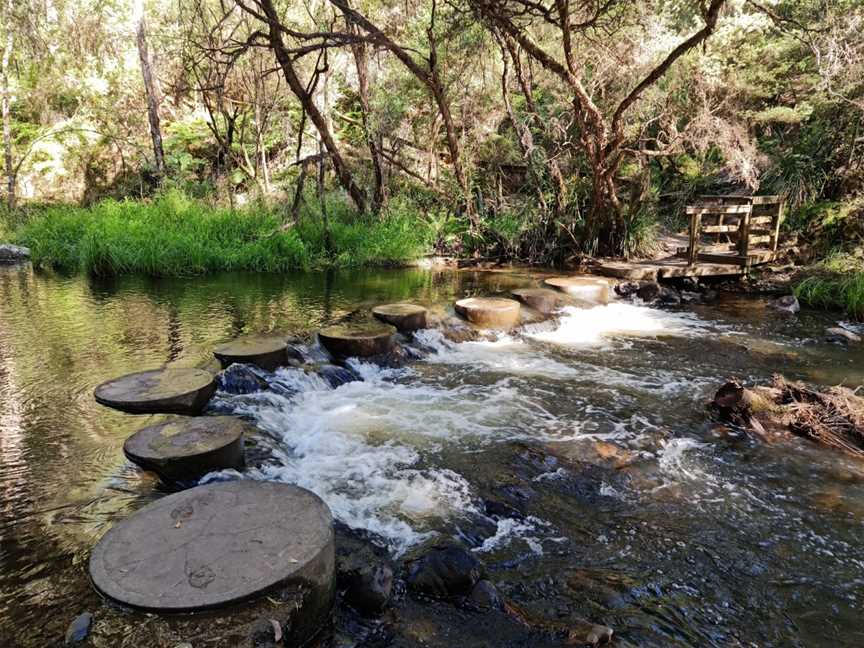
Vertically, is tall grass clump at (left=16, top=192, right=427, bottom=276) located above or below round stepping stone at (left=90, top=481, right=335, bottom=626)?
above

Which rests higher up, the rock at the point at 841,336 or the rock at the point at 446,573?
the rock at the point at 841,336

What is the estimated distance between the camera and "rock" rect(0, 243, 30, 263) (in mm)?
12133

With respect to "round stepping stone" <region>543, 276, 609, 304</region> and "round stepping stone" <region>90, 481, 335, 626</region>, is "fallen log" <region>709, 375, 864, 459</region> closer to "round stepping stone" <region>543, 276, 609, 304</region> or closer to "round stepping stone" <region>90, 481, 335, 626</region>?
"round stepping stone" <region>90, 481, 335, 626</region>

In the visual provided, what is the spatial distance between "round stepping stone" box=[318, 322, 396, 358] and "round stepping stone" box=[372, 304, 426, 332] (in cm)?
51

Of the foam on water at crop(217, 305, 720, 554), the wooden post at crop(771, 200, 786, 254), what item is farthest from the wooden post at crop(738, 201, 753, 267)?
the foam on water at crop(217, 305, 720, 554)

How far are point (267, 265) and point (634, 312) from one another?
6895 millimetres

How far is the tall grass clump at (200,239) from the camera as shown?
11.1 m

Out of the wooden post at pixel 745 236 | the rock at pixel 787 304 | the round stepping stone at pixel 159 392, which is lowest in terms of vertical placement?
the round stepping stone at pixel 159 392

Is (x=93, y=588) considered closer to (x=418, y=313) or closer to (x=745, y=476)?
(x=745, y=476)

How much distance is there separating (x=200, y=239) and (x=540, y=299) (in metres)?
6.80

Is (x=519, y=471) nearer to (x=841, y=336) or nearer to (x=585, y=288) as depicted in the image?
(x=585, y=288)

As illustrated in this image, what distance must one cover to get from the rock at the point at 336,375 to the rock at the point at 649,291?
6.15 meters

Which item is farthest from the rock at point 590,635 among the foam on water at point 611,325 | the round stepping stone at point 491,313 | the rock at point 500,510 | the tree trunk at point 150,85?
the tree trunk at point 150,85

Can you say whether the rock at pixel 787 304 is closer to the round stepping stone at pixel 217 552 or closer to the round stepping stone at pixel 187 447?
the round stepping stone at pixel 187 447
